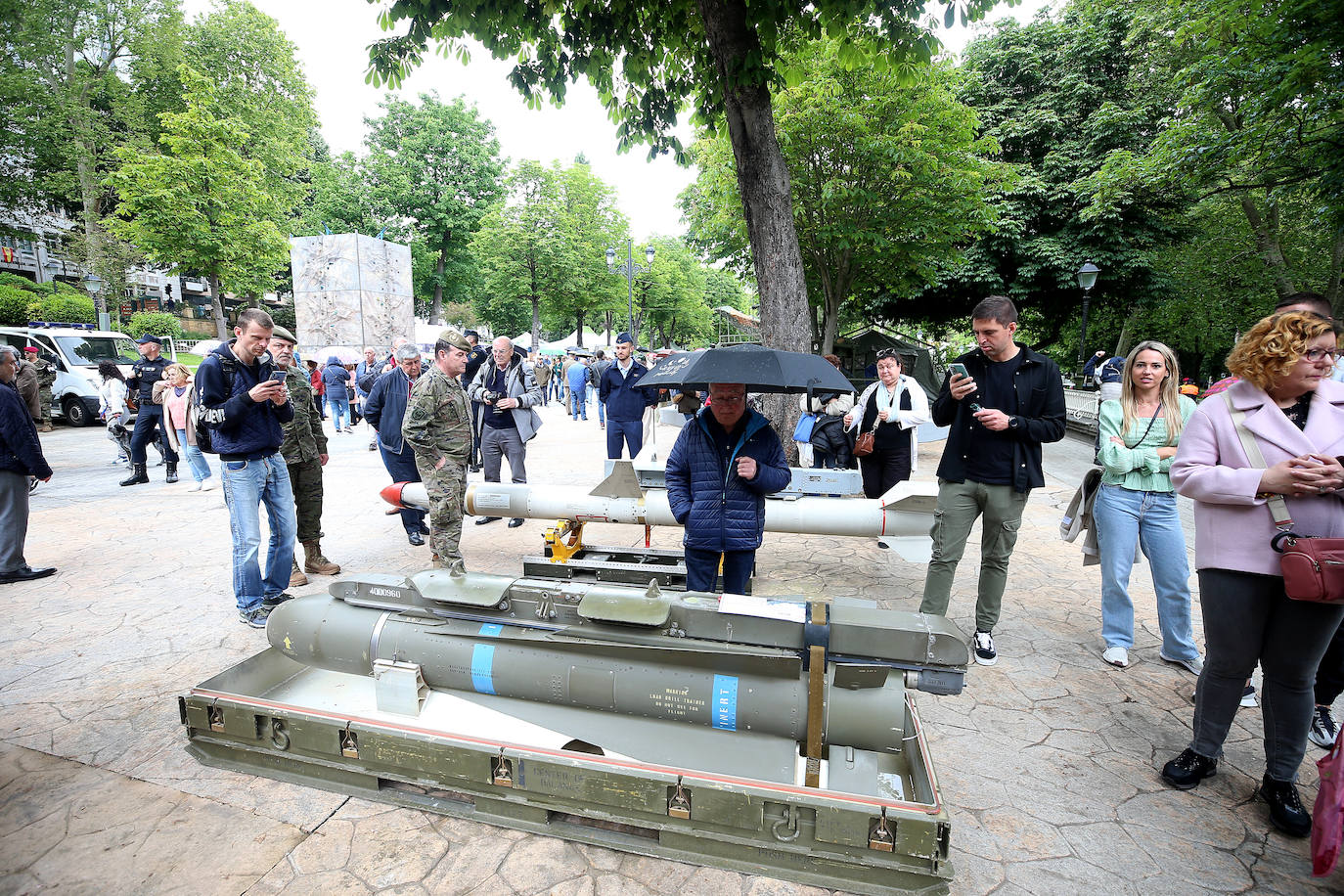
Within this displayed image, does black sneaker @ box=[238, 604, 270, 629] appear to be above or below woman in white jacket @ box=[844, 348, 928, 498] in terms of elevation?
below

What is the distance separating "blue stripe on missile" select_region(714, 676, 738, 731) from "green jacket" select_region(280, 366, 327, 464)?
14.7ft

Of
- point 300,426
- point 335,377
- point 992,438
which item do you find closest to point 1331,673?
point 992,438

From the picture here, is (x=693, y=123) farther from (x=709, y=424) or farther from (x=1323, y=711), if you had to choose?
(x=1323, y=711)

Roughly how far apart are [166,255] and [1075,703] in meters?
28.9

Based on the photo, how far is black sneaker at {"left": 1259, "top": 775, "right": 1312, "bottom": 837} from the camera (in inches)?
98.1

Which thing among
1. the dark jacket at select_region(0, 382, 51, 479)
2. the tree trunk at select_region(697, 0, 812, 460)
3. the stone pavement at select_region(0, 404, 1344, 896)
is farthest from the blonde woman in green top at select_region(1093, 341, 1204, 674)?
the dark jacket at select_region(0, 382, 51, 479)

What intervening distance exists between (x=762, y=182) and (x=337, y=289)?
16.6 metres

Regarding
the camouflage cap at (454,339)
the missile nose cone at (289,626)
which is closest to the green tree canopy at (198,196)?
the camouflage cap at (454,339)

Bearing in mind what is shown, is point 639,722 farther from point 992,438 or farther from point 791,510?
point 992,438

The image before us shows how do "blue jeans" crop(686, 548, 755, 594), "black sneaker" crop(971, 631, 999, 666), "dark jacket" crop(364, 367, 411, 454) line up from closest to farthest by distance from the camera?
"blue jeans" crop(686, 548, 755, 594), "black sneaker" crop(971, 631, 999, 666), "dark jacket" crop(364, 367, 411, 454)

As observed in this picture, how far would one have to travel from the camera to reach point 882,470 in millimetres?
5961

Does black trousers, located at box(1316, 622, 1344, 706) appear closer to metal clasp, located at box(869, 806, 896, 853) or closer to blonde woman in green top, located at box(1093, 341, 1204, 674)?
blonde woman in green top, located at box(1093, 341, 1204, 674)

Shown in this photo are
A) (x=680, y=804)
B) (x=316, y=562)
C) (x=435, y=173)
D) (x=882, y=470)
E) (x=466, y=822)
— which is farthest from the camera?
(x=435, y=173)

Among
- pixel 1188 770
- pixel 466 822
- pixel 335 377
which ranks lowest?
pixel 466 822
